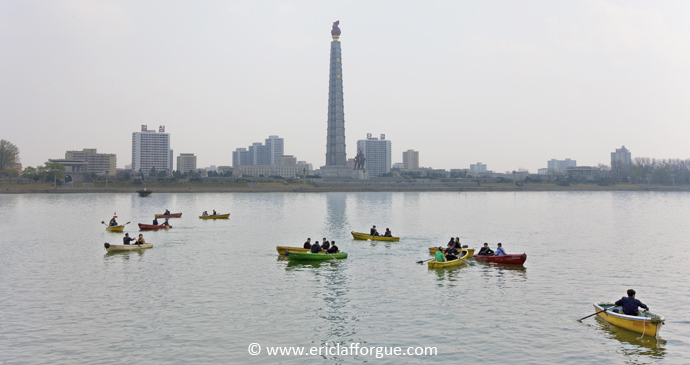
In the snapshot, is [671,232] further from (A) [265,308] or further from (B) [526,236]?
(A) [265,308]

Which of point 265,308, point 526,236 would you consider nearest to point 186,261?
point 265,308

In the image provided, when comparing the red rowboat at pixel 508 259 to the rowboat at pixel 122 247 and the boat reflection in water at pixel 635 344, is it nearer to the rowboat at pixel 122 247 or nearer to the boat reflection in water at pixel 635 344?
the boat reflection in water at pixel 635 344

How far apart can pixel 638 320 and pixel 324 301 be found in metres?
12.5

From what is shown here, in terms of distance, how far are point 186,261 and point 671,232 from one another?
49.1 metres

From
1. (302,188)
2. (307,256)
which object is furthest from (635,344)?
(302,188)

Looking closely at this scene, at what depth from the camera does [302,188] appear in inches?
6260

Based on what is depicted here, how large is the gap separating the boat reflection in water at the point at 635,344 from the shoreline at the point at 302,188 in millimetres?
133682

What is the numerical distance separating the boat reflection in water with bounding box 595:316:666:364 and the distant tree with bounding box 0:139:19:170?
17813 cm

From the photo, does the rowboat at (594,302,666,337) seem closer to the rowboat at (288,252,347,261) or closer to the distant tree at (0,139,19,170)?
the rowboat at (288,252,347,261)

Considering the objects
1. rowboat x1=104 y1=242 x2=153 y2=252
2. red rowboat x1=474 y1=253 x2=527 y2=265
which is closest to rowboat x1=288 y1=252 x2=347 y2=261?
red rowboat x1=474 y1=253 x2=527 y2=265

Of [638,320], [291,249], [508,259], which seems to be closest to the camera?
[638,320]

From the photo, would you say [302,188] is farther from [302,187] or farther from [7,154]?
[7,154]

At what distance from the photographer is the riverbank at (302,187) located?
5458 inches

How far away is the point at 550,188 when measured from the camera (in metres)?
186
